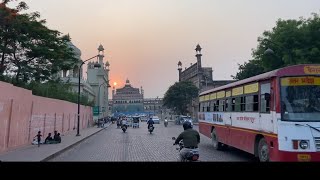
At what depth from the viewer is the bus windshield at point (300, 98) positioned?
1166cm

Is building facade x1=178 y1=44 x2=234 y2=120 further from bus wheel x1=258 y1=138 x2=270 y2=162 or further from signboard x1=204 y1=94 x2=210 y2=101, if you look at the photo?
bus wheel x1=258 y1=138 x2=270 y2=162

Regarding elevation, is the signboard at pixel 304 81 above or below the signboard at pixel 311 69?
below

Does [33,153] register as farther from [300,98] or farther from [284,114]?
[300,98]

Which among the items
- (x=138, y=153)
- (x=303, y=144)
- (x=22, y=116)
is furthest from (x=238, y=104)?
(x=22, y=116)

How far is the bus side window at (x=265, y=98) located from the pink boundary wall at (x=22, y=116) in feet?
36.7

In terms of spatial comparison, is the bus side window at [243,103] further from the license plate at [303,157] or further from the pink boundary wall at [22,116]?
the pink boundary wall at [22,116]

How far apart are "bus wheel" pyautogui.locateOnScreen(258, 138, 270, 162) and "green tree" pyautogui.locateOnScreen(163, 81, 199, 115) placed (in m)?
72.2

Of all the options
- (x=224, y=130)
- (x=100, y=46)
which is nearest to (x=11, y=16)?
(x=224, y=130)

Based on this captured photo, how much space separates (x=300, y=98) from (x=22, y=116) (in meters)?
15.6

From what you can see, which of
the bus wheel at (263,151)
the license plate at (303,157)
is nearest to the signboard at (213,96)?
the bus wheel at (263,151)

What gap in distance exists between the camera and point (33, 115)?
983 inches

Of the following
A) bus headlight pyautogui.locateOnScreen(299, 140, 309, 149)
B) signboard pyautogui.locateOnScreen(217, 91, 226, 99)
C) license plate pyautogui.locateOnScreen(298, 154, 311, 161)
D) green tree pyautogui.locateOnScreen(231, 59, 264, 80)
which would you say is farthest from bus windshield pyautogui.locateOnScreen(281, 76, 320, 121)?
green tree pyautogui.locateOnScreen(231, 59, 264, 80)

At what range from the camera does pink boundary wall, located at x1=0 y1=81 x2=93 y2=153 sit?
1891cm
